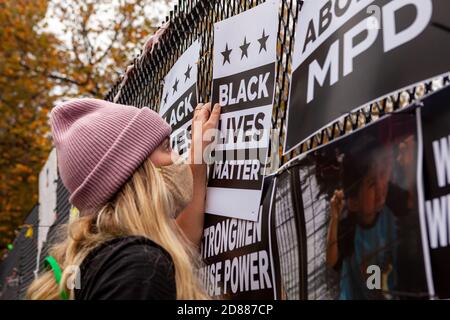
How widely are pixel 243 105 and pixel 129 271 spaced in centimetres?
138

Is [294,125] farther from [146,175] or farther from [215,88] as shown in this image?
[215,88]

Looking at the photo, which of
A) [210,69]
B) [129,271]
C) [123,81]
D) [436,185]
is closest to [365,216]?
[436,185]

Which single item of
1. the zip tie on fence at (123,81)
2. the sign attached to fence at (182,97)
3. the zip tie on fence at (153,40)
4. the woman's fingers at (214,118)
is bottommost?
the woman's fingers at (214,118)

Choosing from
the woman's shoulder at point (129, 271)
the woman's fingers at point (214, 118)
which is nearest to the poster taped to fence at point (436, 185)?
the woman's shoulder at point (129, 271)

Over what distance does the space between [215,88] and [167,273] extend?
1.58 metres

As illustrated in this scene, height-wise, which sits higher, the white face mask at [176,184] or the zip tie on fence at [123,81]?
the zip tie on fence at [123,81]

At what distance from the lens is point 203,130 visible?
10.5ft

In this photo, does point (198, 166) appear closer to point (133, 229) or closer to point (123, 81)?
Result: point (133, 229)

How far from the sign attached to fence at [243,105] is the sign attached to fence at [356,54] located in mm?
317

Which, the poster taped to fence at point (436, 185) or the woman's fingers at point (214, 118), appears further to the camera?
the woman's fingers at point (214, 118)

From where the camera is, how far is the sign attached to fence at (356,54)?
1720 millimetres

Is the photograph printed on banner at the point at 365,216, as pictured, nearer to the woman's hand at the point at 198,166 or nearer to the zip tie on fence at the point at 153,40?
the woman's hand at the point at 198,166

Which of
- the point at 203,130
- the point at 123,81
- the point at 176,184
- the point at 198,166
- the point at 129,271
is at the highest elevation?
the point at 123,81

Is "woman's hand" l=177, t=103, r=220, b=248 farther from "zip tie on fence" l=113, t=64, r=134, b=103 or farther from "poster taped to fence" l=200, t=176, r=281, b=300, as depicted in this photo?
"zip tie on fence" l=113, t=64, r=134, b=103
